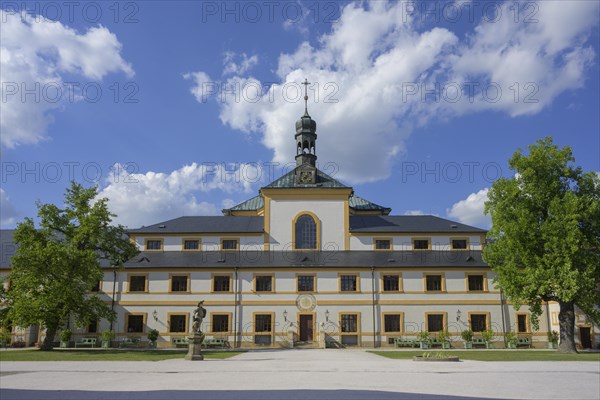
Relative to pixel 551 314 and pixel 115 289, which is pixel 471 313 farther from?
pixel 115 289

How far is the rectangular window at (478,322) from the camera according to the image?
140ft

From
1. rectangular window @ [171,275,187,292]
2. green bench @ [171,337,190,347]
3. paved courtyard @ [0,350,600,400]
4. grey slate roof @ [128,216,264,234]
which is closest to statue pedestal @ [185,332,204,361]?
paved courtyard @ [0,350,600,400]

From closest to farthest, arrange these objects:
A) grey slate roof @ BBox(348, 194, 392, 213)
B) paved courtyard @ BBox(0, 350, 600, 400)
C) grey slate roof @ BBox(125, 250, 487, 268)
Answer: paved courtyard @ BBox(0, 350, 600, 400)
grey slate roof @ BBox(125, 250, 487, 268)
grey slate roof @ BBox(348, 194, 392, 213)

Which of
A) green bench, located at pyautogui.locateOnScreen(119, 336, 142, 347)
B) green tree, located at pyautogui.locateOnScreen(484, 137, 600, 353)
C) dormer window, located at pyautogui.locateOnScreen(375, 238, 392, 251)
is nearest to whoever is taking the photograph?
green tree, located at pyautogui.locateOnScreen(484, 137, 600, 353)

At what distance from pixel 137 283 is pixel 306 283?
1427cm

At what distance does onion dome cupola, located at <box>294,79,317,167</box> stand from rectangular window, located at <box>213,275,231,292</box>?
13907mm

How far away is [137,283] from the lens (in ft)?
143

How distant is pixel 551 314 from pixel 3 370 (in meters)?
39.8

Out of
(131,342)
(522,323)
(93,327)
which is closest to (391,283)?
(522,323)

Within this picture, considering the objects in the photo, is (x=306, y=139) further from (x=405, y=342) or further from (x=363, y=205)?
(x=405, y=342)

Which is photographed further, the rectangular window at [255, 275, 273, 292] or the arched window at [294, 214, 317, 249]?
the arched window at [294, 214, 317, 249]

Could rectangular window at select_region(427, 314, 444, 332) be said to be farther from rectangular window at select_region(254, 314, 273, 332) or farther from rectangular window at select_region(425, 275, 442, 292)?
rectangular window at select_region(254, 314, 273, 332)

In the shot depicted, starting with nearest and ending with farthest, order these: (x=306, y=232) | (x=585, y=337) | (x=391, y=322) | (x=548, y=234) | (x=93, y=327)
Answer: (x=548, y=234), (x=585, y=337), (x=93, y=327), (x=391, y=322), (x=306, y=232)

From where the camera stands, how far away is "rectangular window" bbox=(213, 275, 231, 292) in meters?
43.4
